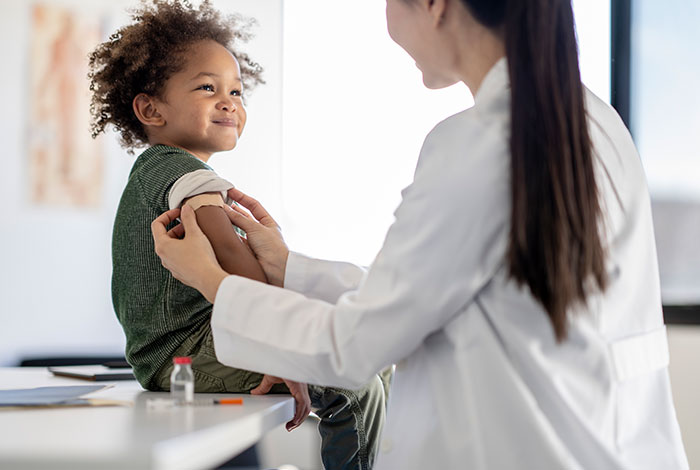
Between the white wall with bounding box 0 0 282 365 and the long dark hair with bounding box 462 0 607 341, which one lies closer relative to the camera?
the long dark hair with bounding box 462 0 607 341

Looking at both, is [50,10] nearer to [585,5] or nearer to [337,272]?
[585,5]

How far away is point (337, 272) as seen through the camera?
1407 millimetres

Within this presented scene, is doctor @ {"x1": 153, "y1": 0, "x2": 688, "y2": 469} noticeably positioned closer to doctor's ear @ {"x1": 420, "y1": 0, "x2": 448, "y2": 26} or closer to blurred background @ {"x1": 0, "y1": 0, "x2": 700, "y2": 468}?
doctor's ear @ {"x1": 420, "y1": 0, "x2": 448, "y2": 26}

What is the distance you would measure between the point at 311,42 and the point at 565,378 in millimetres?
2897

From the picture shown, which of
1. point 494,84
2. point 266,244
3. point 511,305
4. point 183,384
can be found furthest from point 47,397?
point 494,84

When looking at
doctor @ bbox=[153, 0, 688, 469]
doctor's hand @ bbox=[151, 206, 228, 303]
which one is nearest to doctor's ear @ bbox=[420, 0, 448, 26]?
doctor @ bbox=[153, 0, 688, 469]

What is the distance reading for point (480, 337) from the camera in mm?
955

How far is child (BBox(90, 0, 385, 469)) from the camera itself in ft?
4.51

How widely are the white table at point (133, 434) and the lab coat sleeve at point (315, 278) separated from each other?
251 millimetres

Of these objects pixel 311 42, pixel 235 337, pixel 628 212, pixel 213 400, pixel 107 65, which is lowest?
pixel 213 400

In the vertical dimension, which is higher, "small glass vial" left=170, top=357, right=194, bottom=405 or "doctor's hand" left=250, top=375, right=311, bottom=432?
"small glass vial" left=170, top=357, right=194, bottom=405

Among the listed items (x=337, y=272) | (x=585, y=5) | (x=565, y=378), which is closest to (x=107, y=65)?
(x=337, y=272)

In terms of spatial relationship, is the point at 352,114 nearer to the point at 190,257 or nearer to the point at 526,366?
the point at 190,257

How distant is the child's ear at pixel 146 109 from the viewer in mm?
1823
